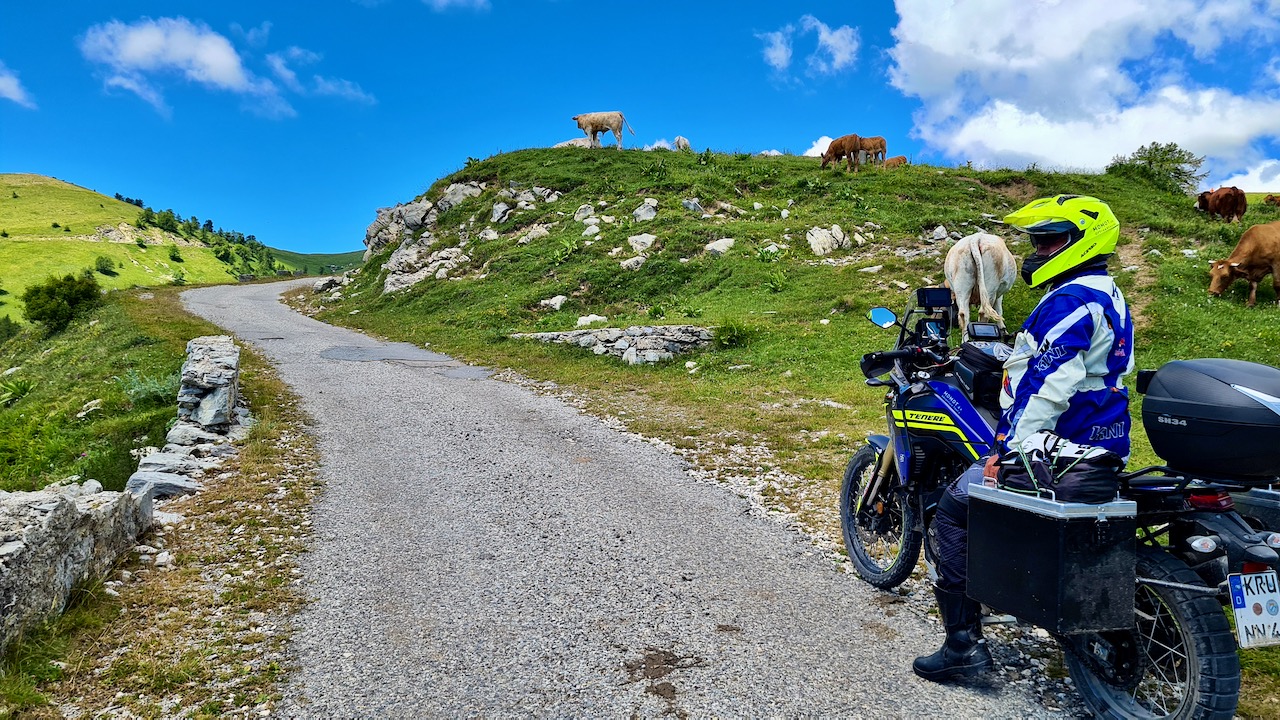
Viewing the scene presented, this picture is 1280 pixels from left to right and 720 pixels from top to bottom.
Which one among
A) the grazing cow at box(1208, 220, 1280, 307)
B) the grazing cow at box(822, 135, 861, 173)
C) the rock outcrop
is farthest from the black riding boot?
the grazing cow at box(822, 135, 861, 173)

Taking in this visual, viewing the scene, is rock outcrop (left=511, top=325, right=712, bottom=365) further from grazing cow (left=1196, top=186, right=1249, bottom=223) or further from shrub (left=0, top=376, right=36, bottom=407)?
grazing cow (left=1196, top=186, right=1249, bottom=223)

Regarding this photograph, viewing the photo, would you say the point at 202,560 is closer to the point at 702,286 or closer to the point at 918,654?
the point at 918,654

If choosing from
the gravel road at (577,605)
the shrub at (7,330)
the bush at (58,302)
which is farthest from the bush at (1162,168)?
the shrub at (7,330)

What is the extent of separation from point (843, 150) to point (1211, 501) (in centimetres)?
3605

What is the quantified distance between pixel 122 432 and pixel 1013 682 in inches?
524

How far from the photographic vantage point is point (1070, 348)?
10.2ft

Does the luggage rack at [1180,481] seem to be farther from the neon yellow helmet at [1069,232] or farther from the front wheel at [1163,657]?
the neon yellow helmet at [1069,232]

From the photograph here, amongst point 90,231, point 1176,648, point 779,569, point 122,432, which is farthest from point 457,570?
point 90,231

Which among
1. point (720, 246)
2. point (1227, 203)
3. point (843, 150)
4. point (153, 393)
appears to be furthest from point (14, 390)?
point (1227, 203)

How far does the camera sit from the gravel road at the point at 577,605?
380 centimetres

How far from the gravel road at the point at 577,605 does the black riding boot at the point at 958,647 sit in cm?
11

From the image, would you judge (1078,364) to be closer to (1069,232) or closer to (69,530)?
(1069,232)

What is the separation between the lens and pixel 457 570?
5.61 m

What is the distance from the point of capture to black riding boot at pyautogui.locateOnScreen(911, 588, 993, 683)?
3.73m
